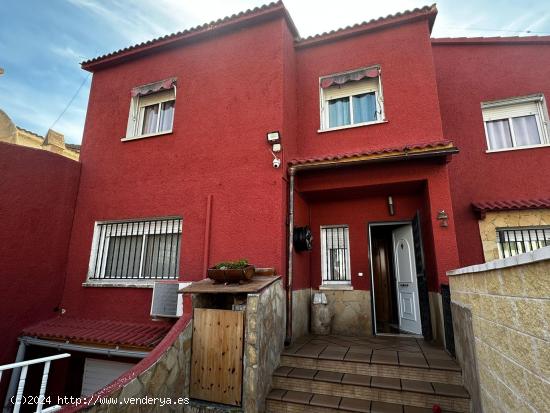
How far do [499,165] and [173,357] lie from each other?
874 centimetres

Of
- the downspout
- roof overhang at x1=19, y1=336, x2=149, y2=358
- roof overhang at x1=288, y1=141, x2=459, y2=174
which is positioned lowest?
roof overhang at x1=19, y1=336, x2=149, y2=358

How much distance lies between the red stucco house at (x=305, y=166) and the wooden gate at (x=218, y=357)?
4.96ft

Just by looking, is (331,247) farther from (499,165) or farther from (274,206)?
(499,165)

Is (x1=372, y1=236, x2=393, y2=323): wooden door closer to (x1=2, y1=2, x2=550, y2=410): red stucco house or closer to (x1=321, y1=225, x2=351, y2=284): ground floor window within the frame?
(x1=2, y1=2, x2=550, y2=410): red stucco house

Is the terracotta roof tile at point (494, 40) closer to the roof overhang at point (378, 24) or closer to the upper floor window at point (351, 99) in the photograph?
the roof overhang at point (378, 24)

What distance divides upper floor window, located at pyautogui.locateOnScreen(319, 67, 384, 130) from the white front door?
3.01 meters

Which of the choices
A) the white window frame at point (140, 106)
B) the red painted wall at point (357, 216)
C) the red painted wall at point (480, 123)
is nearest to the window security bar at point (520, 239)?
the red painted wall at point (480, 123)

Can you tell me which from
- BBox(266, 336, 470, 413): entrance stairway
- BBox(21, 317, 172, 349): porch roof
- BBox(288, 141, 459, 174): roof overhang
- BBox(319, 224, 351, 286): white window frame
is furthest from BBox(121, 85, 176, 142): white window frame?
BBox(266, 336, 470, 413): entrance stairway

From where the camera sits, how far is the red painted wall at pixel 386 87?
6.77 meters

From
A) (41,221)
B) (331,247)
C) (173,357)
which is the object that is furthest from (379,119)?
(41,221)

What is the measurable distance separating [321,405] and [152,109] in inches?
325

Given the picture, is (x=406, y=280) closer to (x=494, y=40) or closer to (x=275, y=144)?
(x=275, y=144)

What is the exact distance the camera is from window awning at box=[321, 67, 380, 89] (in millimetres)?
7339

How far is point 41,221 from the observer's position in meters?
6.96
